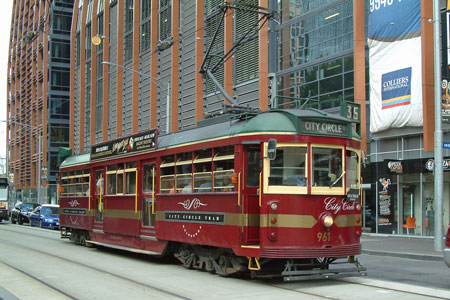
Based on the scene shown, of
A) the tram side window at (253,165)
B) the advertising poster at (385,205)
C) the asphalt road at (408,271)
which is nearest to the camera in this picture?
the tram side window at (253,165)

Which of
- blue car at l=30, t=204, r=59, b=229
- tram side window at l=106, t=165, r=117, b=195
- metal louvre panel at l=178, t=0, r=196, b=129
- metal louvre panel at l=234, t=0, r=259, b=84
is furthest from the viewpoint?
metal louvre panel at l=178, t=0, r=196, b=129

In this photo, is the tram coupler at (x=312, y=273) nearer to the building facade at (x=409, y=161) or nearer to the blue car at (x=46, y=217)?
the building facade at (x=409, y=161)

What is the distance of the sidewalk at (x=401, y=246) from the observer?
16094mm

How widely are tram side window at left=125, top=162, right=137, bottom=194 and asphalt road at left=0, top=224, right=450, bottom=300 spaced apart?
6.45 ft

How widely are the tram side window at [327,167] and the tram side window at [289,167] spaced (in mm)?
217

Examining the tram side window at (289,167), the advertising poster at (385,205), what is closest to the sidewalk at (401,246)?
the advertising poster at (385,205)

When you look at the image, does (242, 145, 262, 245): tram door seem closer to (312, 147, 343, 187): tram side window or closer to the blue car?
(312, 147, 343, 187): tram side window

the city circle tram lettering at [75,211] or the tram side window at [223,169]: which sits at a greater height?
the tram side window at [223,169]

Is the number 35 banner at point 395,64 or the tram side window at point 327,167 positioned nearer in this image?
the tram side window at point 327,167

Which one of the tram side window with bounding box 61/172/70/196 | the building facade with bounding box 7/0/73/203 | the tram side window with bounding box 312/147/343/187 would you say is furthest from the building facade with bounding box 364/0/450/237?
the building facade with bounding box 7/0/73/203

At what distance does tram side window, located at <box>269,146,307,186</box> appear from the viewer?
33.1 feet

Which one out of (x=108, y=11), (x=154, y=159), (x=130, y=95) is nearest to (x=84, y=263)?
(x=154, y=159)

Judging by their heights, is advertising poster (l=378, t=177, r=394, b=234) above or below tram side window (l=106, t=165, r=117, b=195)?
below

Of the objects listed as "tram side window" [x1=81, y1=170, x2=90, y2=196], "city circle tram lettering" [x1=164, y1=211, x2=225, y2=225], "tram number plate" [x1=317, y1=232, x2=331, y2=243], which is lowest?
"tram number plate" [x1=317, y1=232, x2=331, y2=243]
